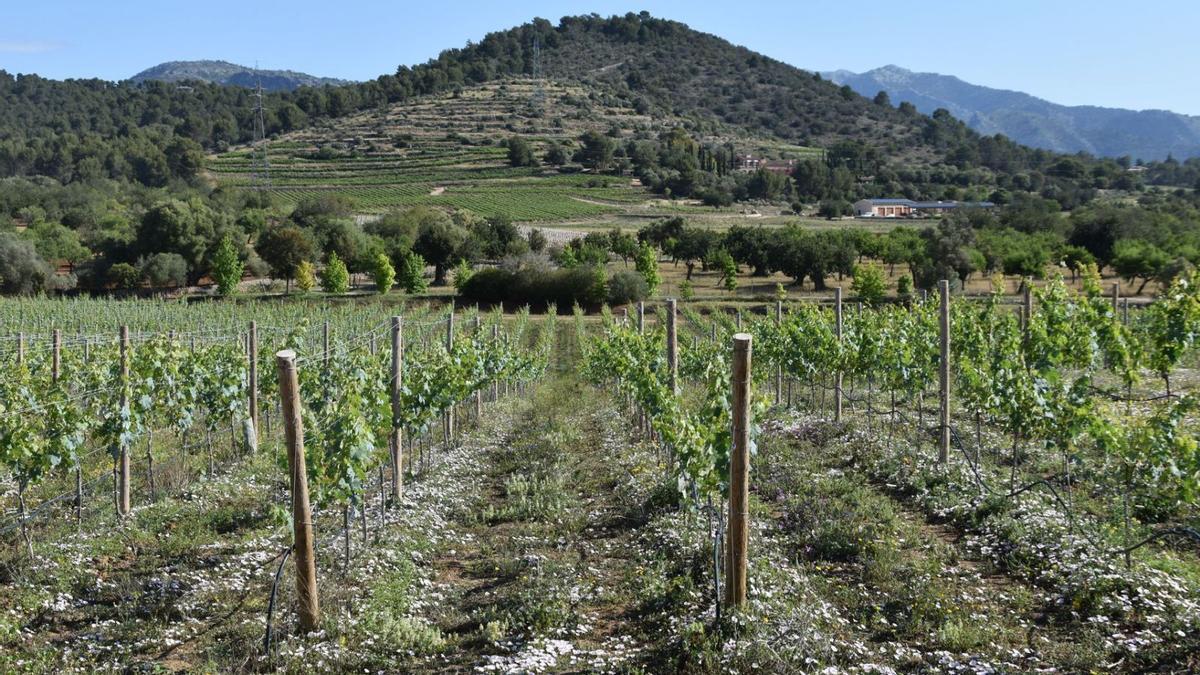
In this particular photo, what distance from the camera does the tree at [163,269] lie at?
180 ft

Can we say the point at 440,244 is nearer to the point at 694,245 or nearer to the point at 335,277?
the point at 335,277

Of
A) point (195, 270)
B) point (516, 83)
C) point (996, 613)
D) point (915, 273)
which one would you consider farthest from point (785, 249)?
point (516, 83)

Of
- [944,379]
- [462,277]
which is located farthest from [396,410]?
[462,277]

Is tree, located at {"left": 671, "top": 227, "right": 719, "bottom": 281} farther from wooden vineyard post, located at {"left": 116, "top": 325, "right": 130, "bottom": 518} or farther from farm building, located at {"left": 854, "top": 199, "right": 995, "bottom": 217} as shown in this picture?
wooden vineyard post, located at {"left": 116, "top": 325, "right": 130, "bottom": 518}

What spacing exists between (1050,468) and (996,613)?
5691 millimetres

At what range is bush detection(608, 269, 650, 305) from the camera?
48.8m

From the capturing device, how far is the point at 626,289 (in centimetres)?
4894

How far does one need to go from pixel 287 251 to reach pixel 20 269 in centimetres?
1557

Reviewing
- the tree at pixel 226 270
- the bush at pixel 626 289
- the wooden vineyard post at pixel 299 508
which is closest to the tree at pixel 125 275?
the tree at pixel 226 270

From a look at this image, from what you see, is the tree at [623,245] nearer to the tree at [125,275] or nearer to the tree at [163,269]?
the tree at [163,269]

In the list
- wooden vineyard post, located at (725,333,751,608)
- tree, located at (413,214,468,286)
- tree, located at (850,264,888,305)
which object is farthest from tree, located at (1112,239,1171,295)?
wooden vineyard post, located at (725,333,751,608)

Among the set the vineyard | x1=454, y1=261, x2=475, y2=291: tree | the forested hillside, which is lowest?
the vineyard

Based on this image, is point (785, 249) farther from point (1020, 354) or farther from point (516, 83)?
point (516, 83)

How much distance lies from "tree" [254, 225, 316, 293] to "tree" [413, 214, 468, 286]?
24.9 feet
